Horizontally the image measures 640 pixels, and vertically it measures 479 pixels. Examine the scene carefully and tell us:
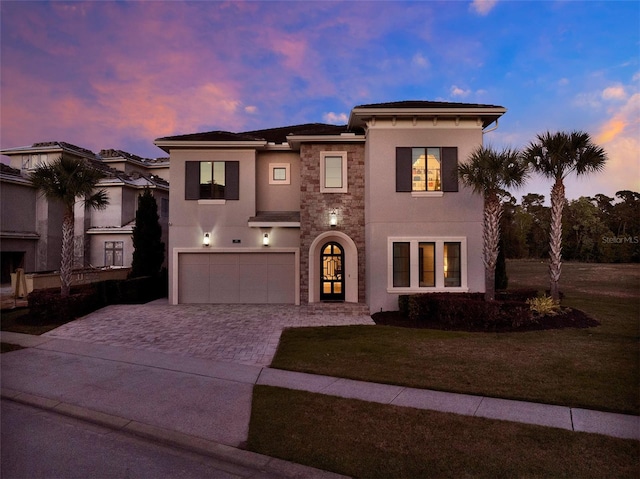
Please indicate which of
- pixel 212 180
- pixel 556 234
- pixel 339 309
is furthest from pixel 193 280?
pixel 556 234

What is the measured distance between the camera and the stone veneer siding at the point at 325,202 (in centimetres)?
1461

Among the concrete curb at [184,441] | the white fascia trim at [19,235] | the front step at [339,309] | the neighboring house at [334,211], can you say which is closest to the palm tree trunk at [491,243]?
the neighboring house at [334,211]

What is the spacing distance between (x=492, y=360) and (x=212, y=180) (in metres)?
12.4

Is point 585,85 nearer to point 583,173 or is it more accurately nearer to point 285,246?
point 583,173

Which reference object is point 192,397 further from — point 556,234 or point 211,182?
point 556,234

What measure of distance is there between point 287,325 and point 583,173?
10.6m

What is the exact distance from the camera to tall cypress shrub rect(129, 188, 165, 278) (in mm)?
17766

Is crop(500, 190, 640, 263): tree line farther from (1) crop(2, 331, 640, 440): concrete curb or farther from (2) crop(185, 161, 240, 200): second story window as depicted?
(1) crop(2, 331, 640, 440): concrete curb

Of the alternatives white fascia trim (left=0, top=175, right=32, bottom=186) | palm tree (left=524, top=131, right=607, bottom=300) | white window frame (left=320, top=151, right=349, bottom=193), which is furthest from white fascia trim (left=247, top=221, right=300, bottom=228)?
white fascia trim (left=0, top=175, right=32, bottom=186)

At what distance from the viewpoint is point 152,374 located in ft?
23.5

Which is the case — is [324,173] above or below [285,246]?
above

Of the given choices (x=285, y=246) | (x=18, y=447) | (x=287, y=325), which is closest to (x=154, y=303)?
(x=285, y=246)

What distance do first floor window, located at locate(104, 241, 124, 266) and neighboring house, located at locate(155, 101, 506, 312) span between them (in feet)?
29.4

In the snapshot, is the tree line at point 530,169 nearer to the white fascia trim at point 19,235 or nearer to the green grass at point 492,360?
the green grass at point 492,360
